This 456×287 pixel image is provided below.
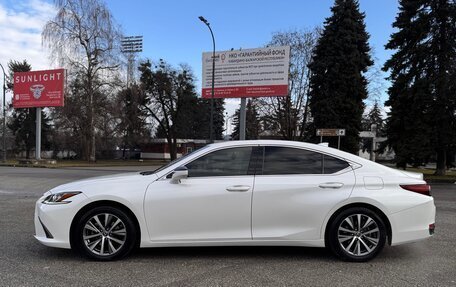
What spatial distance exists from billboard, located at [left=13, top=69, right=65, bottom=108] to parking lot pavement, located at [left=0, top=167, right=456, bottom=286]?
33507 millimetres

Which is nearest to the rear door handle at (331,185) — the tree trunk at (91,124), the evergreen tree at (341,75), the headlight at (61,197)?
the headlight at (61,197)

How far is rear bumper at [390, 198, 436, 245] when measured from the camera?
528 centimetres

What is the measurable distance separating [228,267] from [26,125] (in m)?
70.3

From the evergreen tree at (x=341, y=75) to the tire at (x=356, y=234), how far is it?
94.1 feet

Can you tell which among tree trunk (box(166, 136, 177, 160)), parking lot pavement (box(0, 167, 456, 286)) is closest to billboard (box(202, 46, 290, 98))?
parking lot pavement (box(0, 167, 456, 286))

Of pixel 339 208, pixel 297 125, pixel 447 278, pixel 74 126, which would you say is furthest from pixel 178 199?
pixel 74 126

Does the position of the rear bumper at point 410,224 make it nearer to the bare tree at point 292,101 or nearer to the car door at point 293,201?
the car door at point 293,201

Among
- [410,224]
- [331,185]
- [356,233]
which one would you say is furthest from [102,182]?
[410,224]

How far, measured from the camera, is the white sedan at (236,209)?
516cm

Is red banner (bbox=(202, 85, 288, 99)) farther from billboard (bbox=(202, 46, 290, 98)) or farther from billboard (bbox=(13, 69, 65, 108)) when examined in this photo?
billboard (bbox=(13, 69, 65, 108))

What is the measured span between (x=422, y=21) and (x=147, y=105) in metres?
41.0

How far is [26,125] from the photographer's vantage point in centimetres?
6712

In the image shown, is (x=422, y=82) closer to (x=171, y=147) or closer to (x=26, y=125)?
(x=171, y=147)

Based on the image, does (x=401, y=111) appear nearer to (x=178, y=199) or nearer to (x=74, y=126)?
(x=178, y=199)
